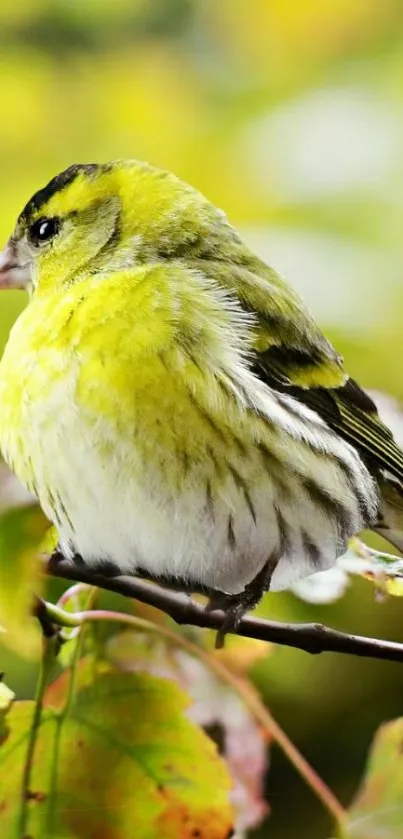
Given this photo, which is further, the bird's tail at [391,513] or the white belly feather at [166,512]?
the bird's tail at [391,513]

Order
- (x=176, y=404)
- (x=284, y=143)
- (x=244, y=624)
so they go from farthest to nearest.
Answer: (x=284, y=143)
(x=244, y=624)
(x=176, y=404)

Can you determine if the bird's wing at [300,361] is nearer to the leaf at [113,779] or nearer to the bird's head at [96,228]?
the bird's head at [96,228]

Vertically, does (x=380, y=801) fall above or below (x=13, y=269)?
below

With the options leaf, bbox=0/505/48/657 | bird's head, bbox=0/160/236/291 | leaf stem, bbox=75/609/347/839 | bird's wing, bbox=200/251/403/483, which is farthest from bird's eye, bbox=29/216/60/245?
leaf stem, bbox=75/609/347/839

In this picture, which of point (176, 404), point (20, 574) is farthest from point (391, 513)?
point (20, 574)

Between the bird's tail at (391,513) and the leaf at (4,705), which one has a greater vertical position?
the bird's tail at (391,513)

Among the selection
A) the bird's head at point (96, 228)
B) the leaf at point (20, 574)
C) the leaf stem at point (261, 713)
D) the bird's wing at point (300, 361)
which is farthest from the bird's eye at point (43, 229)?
the leaf stem at point (261, 713)

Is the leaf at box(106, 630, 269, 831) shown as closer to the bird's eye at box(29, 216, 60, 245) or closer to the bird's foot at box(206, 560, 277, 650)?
the bird's foot at box(206, 560, 277, 650)

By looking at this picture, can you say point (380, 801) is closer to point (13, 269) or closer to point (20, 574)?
point (20, 574)
